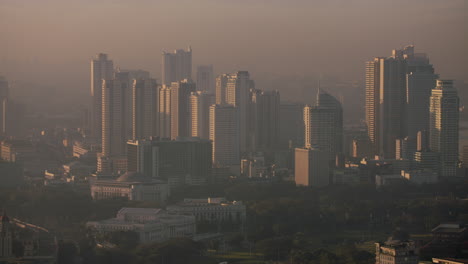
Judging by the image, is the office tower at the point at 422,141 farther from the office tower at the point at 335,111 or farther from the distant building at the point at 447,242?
the distant building at the point at 447,242

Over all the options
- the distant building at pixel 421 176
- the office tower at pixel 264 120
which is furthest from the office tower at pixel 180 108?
the distant building at pixel 421 176

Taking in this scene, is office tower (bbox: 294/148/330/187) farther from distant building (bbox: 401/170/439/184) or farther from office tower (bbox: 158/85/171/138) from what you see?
office tower (bbox: 158/85/171/138)

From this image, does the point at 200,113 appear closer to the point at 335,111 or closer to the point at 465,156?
the point at 335,111

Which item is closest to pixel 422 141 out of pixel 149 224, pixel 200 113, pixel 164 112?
pixel 200 113

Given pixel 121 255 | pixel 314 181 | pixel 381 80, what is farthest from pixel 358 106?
pixel 121 255

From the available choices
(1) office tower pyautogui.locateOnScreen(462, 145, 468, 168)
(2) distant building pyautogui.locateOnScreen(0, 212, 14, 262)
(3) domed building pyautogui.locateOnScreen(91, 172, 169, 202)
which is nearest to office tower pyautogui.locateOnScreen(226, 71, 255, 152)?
(1) office tower pyautogui.locateOnScreen(462, 145, 468, 168)

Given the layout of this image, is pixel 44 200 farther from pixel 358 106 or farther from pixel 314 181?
pixel 358 106
